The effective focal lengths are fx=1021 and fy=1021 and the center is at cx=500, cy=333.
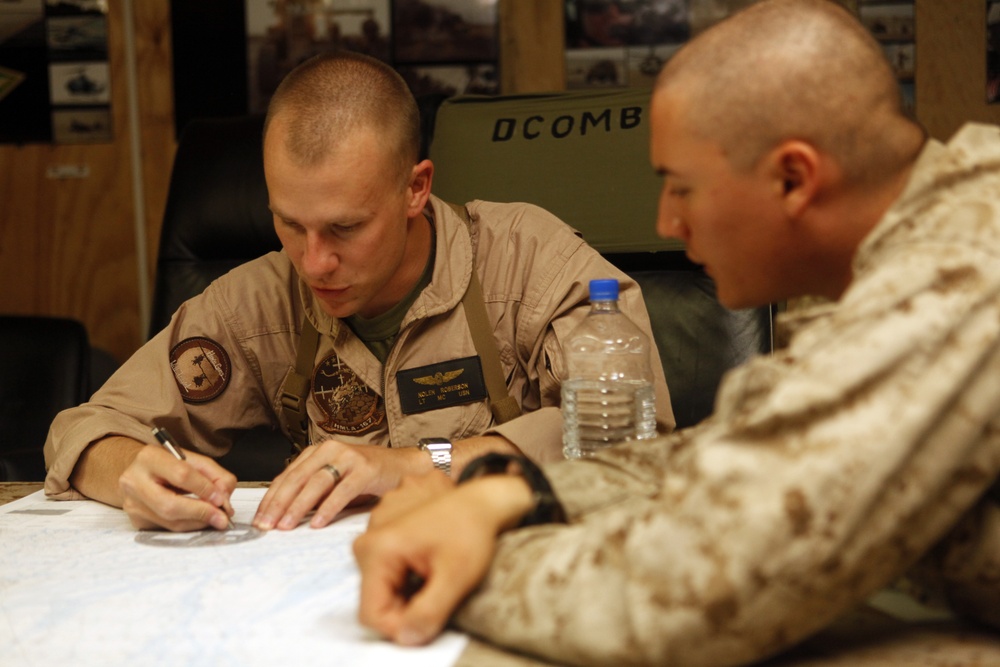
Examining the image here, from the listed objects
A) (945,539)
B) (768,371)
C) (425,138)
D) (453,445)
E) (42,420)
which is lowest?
(42,420)

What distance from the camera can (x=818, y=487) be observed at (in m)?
0.56

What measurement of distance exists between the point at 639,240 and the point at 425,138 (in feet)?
1.72

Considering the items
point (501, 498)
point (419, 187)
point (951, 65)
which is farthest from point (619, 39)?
point (501, 498)

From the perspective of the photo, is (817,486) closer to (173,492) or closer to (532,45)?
(173,492)

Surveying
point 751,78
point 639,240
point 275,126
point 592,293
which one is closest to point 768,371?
point 751,78

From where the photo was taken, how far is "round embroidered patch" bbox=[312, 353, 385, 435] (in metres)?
1.41

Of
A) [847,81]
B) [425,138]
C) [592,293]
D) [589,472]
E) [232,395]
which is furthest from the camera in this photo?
[425,138]

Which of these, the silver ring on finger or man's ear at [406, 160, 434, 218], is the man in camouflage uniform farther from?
man's ear at [406, 160, 434, 218]

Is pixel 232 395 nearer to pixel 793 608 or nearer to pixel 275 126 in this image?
pixel 275 126

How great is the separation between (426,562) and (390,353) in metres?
0.72

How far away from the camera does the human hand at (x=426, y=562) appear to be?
68 cm

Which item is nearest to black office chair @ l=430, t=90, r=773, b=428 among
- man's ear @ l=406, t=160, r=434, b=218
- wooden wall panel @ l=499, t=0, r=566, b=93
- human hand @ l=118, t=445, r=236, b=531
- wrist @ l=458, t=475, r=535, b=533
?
man's ear @ l=406, t=160, r=434, b=218

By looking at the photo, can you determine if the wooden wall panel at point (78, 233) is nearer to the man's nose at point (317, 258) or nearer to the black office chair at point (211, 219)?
the black office chair at point (211, 219)

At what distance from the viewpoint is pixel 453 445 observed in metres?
1.22
